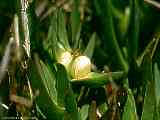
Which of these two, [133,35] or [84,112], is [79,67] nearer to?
[84,112]

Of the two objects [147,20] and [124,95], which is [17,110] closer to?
[124,95]

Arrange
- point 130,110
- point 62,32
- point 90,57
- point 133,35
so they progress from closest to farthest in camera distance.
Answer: point 130,110 → point 62,32 → point 90,57 → point 133,35

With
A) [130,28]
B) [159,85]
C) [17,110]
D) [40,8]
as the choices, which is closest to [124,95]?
[159,85]

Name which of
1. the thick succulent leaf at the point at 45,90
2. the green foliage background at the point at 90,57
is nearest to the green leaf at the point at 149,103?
the green foliage background at the point at 90,57

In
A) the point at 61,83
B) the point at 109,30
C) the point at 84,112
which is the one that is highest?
the point at 109,30

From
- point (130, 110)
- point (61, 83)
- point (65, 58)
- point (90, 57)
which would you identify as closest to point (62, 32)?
point (65, 58)

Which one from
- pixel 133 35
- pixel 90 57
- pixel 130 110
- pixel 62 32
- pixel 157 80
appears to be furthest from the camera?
pixel 133 35

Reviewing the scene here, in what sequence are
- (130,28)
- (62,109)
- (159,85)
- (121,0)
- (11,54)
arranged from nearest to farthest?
1. (62,109)
2. (159,85)
3. (130,28)
4. (11,54)
5. (121,0)
